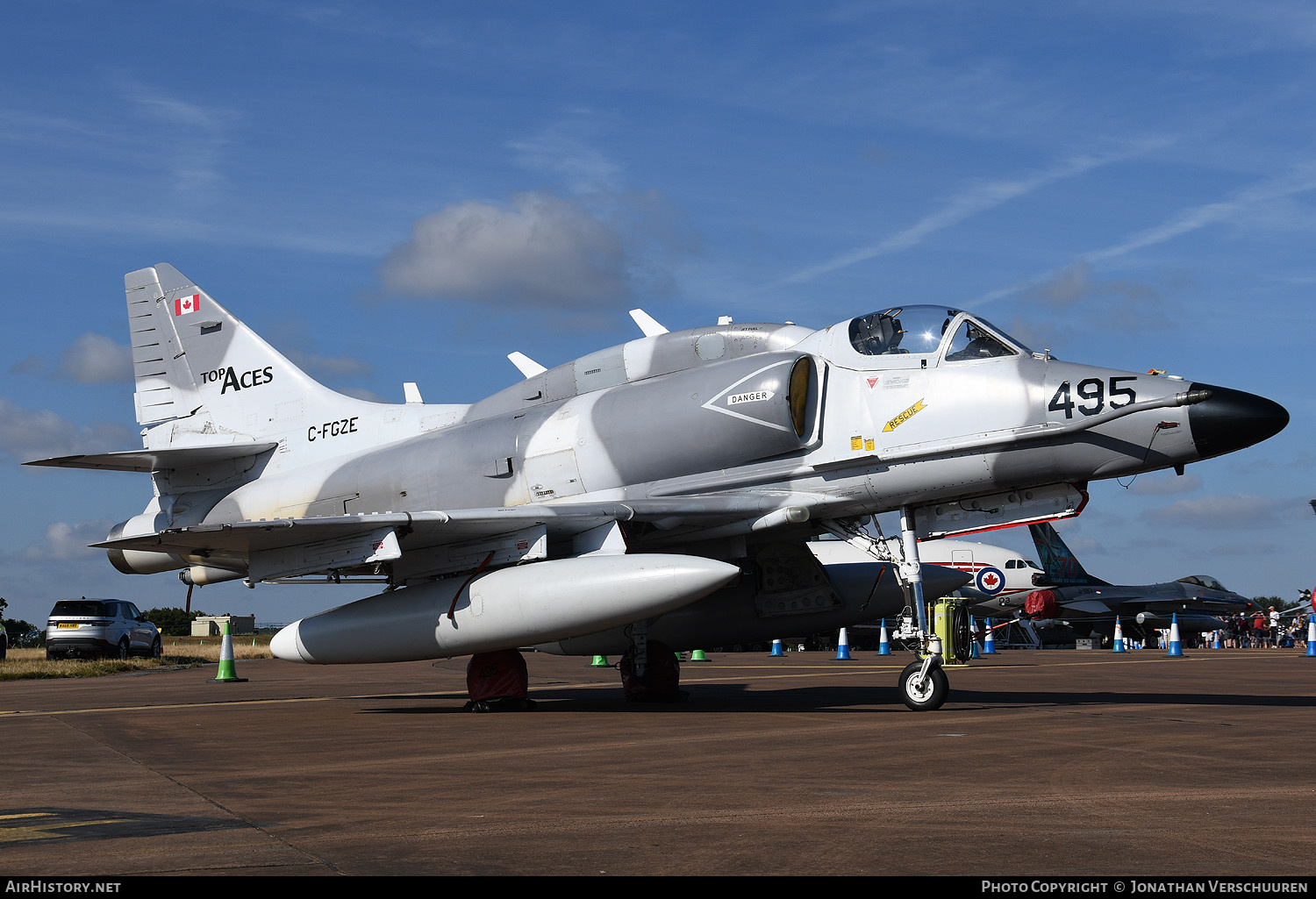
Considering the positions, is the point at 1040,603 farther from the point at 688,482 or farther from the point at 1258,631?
the point at 688,482

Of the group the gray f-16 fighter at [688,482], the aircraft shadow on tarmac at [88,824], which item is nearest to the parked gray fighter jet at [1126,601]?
the gray f-16 fighter at [688,482]

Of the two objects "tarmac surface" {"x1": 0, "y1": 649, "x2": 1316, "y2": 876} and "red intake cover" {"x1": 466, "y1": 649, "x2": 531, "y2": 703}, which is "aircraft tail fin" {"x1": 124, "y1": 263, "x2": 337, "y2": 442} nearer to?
"tarmac surface" {"x1": 0, "y1": 649, "x2": 1316, "y2": 876}

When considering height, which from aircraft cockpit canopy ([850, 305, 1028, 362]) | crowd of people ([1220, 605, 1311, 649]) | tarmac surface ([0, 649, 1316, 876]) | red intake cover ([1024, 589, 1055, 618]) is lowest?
crowd of people ([1220, 605, 1311, 649])

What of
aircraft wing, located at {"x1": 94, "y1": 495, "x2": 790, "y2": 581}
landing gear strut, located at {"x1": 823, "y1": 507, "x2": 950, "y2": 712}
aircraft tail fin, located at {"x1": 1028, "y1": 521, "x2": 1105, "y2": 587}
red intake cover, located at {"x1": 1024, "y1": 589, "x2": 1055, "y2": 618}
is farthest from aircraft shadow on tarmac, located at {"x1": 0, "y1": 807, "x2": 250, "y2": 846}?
aircraft tail fin, located at {"x1": 1028, "y1": 521, "x2": 1105, "y2": 587}

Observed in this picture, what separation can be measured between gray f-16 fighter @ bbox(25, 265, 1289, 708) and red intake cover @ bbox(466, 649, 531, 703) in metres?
0.93

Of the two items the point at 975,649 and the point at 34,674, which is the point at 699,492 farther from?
the point at 975,649

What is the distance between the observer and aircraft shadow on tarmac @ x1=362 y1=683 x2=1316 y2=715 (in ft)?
40.8

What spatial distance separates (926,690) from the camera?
11.1 meters

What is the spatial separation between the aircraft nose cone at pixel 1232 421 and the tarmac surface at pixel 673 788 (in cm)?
248

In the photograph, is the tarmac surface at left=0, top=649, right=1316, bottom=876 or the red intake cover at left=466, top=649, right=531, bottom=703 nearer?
the tarmac surface at left=0, top=649, right=1316, bottom=876

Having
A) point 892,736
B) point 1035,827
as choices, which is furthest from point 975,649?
point 1035,827

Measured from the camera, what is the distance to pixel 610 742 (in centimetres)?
902

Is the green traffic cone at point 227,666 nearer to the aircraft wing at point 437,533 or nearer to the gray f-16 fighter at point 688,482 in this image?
the gray f-16 fighter at point 688,482

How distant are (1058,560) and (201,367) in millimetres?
46417
